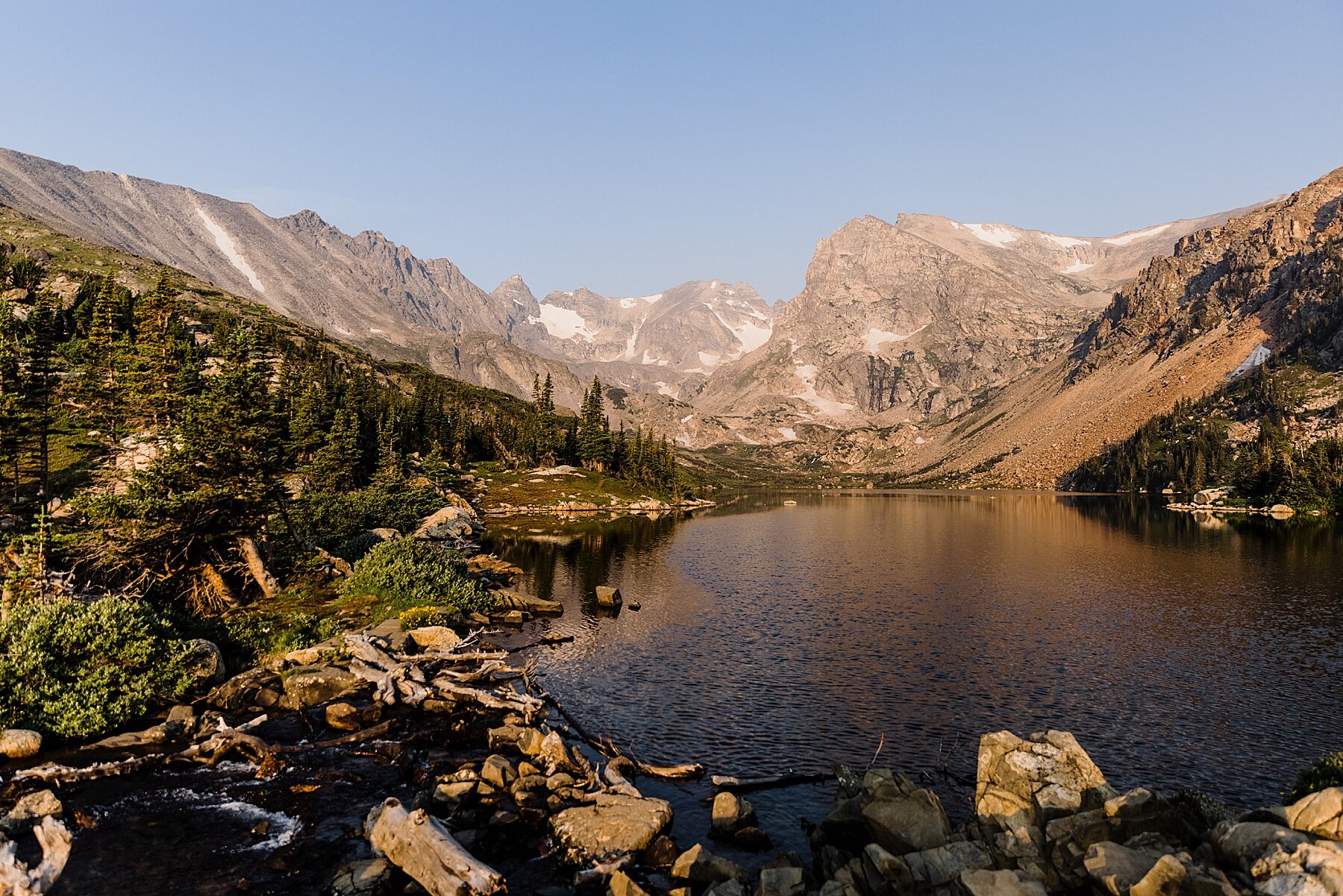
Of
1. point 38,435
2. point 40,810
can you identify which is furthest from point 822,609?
point 38,435

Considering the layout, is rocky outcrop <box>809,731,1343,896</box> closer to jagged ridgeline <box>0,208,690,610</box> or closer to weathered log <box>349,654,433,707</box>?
weathered log <box>349,654,433,707</box>

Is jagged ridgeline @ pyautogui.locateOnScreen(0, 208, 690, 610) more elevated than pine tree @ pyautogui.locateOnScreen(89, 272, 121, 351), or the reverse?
pine tree @ pyautogui.locateOnScreen(89, 272, 121, 351)

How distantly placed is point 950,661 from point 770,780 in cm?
2601

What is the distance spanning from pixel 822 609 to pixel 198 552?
54941 mm

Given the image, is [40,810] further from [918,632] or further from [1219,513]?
[1219,513]

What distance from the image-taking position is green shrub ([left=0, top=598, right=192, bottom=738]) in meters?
30.0

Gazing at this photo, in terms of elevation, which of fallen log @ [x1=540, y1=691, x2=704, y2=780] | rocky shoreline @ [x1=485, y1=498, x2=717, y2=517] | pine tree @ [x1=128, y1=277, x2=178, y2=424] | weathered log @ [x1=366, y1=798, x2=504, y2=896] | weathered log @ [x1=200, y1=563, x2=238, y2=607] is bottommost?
rocky shoreline @ [x1=485, y1=498, x2=717, y2=517]

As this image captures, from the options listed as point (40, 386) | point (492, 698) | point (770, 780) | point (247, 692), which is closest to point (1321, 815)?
point (770, 780)

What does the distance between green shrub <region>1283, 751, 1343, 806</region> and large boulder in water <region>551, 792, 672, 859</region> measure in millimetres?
20234

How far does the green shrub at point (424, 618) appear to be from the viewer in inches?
1955

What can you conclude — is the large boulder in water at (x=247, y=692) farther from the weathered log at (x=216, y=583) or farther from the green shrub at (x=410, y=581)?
the green shrub at (x=410, y=581)

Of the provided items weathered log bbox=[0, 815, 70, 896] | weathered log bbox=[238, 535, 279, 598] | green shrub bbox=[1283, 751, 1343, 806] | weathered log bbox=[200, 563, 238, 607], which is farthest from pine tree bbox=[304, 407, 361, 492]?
green shrub bbox=[1283, 751, 1343, 806]

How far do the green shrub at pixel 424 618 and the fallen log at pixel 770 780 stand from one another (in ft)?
90.7

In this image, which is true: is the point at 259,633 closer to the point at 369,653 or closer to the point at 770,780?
the point at 369,653
